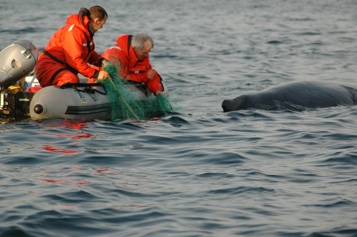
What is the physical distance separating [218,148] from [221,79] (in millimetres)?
9573

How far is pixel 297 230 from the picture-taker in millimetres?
7949

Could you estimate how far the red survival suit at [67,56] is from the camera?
1370 centimetres

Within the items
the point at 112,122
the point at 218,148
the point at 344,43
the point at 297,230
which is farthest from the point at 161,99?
the point at 344,43

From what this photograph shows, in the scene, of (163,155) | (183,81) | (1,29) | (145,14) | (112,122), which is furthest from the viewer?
(145,14)

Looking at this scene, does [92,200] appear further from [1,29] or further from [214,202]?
[1,29]

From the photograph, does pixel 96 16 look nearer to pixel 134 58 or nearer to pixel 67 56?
pixel 67 56

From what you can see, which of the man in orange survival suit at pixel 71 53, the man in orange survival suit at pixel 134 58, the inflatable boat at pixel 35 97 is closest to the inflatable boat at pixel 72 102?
the inflatable boat at pixel 35 97

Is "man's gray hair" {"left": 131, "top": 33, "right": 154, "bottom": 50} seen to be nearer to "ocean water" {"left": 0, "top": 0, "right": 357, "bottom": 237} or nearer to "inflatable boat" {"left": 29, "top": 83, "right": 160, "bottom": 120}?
"inflatable boat" {"left": 29, "top": 83, "right": 160, "bottom": 120}

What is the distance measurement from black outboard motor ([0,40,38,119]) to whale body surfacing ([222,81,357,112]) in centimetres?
401

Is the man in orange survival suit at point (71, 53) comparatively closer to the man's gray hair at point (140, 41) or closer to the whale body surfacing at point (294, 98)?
the man's gray hair at point (140, 41)

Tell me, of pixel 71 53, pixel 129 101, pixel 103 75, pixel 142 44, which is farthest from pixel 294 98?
pixel 71 53

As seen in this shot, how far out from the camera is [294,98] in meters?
15.3

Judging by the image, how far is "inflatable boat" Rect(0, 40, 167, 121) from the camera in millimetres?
13109

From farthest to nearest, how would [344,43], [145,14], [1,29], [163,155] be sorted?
[145,14]
[1,29]
[344,43]
[163,155]
